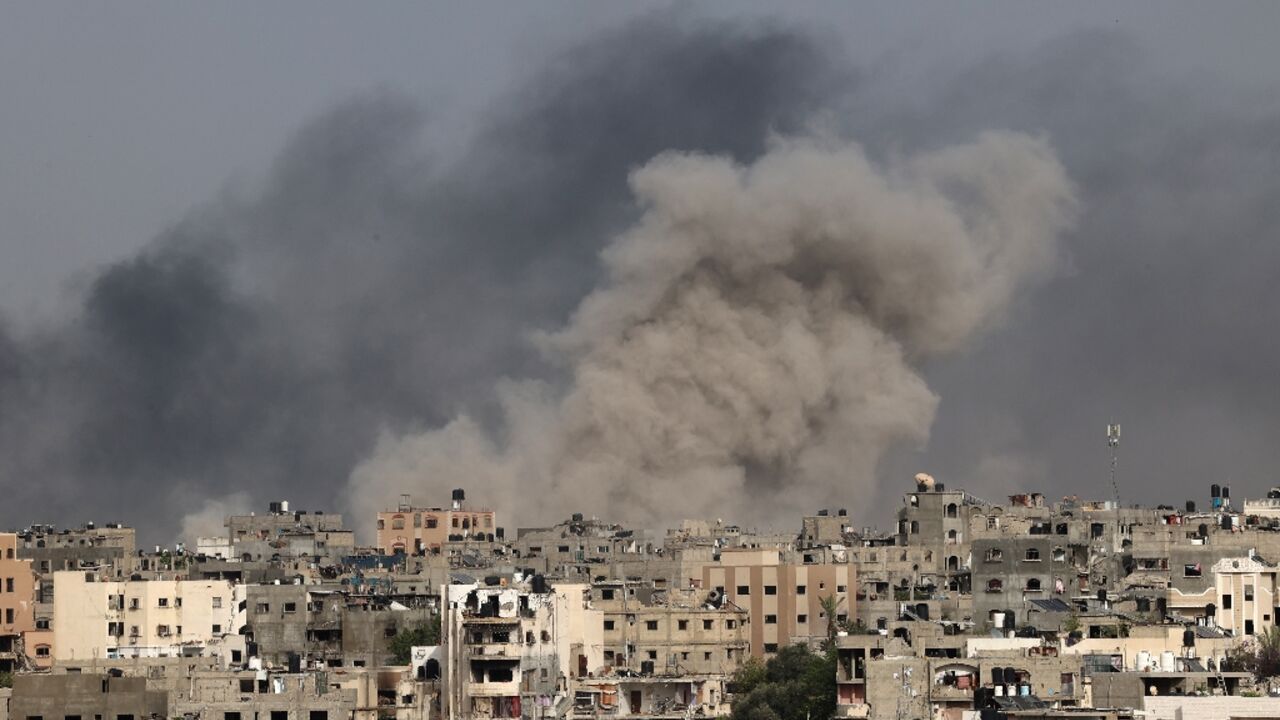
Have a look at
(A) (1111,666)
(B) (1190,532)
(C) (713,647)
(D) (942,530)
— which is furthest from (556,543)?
(A) (1111,666)

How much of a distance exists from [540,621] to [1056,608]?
10.5 meters

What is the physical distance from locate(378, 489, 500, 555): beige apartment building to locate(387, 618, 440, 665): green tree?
3788 centimetres

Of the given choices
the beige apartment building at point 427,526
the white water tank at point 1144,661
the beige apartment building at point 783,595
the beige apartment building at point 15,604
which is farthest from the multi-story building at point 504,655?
the beige apartment building at point 427,526

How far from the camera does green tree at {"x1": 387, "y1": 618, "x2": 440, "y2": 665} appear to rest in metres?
63.9

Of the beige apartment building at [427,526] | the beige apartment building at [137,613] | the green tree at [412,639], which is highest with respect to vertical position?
the beige apartment building at [427,526]

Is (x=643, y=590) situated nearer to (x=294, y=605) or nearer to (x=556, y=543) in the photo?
(x=294, y=605)

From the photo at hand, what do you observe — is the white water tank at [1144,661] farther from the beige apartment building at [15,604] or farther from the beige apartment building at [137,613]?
the beige apartment building at [15,604]

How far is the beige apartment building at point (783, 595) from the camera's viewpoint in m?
73.1

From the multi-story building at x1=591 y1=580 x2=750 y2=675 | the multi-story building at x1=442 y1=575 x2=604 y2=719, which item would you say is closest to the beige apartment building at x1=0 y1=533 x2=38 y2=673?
the multi-story building at x1=591 y1=580 x2=750 y2=675

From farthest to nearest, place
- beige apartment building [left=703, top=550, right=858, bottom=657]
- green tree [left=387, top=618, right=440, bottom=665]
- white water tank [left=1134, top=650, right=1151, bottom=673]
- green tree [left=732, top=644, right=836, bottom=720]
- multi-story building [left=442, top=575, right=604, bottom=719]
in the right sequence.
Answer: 1. beige apartment building [left=703, top=550, right=858, bottom=657]
2. green tree [left=387, top=618, right=440, bottom=665]
3. green tree [left=732, top=644, right=836, bottom=720]
4. multi-story building [left=442, top=575, right=604, bottom=719]
5. white water tank [left=1134, top=650, right=1151, bottom=673]

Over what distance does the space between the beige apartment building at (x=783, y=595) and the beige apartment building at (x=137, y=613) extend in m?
9.83

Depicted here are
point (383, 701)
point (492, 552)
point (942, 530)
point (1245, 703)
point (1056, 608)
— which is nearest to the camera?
point (1245, 703)

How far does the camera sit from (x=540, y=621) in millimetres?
59156

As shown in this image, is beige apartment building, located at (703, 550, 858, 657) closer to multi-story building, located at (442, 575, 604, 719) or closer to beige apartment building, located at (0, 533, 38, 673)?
multi-story building, located at (442, 575, 604, 719)
